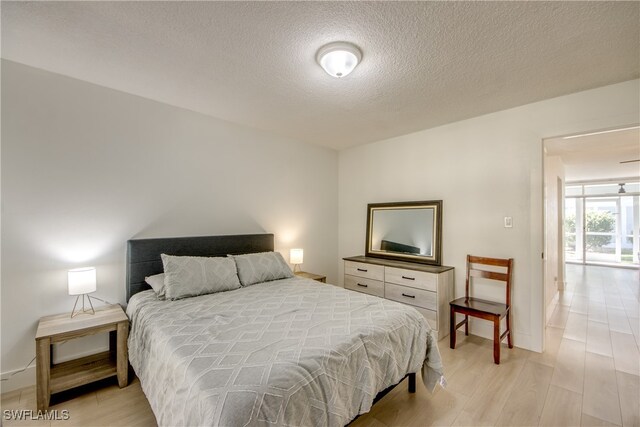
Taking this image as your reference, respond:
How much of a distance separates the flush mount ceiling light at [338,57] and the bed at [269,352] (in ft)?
5.74

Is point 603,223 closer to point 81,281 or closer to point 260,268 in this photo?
point 260,268

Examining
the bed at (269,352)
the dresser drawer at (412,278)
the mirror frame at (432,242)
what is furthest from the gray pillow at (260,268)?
the mirror frame at (432,242)

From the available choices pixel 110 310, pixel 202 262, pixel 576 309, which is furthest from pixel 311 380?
pixel 576 309

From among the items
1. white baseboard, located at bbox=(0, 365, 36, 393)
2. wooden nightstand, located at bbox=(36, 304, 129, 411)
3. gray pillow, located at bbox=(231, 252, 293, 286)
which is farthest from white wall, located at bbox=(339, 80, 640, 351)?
white baseboard, located at bbox=(0, 365, 36, 393)

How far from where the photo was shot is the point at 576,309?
3.95 metres

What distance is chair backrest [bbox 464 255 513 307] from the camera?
281 centimetres

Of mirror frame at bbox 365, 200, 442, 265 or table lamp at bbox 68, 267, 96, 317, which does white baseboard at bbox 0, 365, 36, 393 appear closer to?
table lamp at bbox 68, 267, 96, 317

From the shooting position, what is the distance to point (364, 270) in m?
3.75

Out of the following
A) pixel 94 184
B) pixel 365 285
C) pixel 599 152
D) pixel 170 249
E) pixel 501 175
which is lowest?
pixel 365 285

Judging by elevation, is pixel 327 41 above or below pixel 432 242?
above

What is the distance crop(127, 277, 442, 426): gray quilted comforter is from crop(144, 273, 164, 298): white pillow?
9 cm

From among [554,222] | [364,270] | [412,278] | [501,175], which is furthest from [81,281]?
[554,222]

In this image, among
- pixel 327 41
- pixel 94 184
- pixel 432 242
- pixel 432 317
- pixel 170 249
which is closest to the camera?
pixel 327 41

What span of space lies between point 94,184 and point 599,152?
6.50 meters
